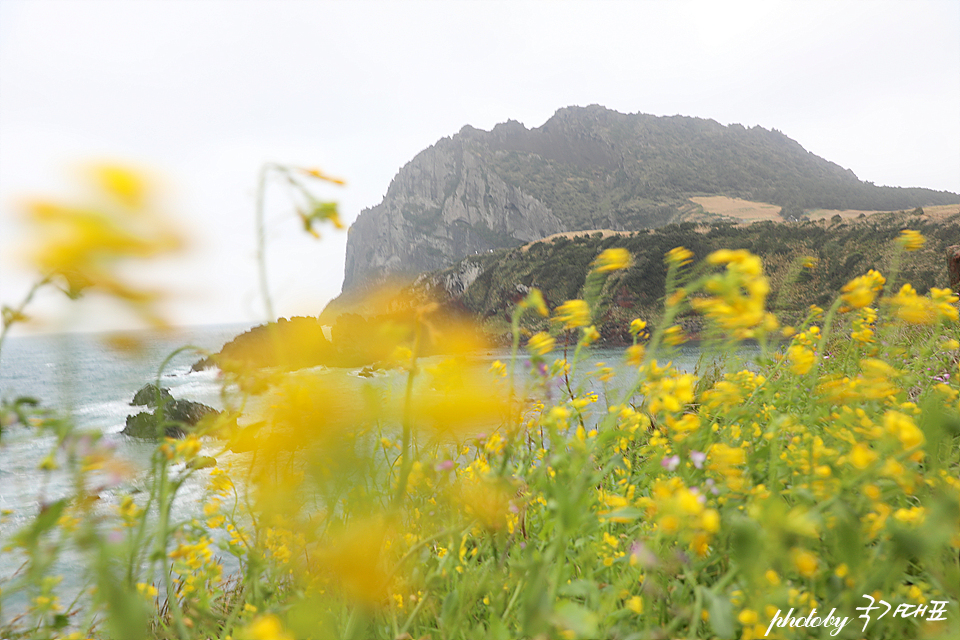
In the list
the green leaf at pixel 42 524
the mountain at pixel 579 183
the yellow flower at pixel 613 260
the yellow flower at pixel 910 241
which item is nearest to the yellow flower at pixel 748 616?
the yellow flower at pixel 613 260

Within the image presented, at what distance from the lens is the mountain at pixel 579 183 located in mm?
63938

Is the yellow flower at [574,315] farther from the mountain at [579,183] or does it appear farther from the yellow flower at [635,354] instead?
the mountain at [579,183]

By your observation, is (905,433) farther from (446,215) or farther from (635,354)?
(446,215)

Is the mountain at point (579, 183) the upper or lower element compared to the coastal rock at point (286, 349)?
upper

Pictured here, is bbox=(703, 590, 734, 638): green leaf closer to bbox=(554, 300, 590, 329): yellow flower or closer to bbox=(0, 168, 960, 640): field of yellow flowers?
bbox=(0, 168, 960, 640): field of yellow flowers

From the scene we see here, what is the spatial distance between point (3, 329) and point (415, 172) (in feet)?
312

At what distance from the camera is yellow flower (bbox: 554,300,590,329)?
3.69 ft

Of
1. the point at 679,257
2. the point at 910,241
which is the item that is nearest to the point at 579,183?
the point at 910,241

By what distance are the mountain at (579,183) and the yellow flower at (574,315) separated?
60539mm

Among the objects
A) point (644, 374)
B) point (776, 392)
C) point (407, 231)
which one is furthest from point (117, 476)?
point (407, 231)

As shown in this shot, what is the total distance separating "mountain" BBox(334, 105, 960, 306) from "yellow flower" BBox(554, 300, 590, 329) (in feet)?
199

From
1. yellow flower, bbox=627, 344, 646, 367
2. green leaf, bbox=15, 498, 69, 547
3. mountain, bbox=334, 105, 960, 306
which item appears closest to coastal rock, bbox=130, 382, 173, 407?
green leaf, bbox=15, 498, 69, 547

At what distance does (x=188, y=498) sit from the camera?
14.7ft

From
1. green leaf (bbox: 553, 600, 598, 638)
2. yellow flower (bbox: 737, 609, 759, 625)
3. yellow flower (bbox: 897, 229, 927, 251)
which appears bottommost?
yellow flower (bbox: 737, 609, 759, 625)
